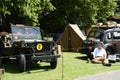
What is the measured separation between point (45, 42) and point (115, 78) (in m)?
3.48

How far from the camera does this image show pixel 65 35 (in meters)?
26.4

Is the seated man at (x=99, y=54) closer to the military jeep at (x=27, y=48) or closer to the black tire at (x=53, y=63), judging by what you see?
the black tire at (x=53, y=63)

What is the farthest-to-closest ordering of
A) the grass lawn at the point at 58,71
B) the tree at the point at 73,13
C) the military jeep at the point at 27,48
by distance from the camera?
the tree at the point at 73,13 → the military jeep at the point at 27,48 → the grass lawn at the point at 58,71

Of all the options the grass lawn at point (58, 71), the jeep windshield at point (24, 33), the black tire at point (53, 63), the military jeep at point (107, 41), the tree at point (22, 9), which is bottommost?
the grass lawn at point (58, 71)

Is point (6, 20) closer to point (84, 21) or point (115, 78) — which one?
point (84, 21)

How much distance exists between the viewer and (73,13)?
111 ft

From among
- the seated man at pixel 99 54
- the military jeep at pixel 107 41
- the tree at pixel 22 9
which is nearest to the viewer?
the seated man at pixel 99 54

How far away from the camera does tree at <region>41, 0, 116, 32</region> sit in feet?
108

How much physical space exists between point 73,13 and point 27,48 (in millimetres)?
18105

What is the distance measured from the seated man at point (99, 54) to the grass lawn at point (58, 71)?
22.0 inches

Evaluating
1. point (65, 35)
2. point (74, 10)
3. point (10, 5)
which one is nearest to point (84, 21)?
point (74, 10)

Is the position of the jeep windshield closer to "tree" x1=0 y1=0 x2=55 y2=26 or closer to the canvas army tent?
"tree" x1=0 y1=0 x2=55 y2=26

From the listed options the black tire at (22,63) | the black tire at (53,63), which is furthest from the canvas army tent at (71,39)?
the black tire at (22,63)

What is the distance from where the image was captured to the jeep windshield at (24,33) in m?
17.7
